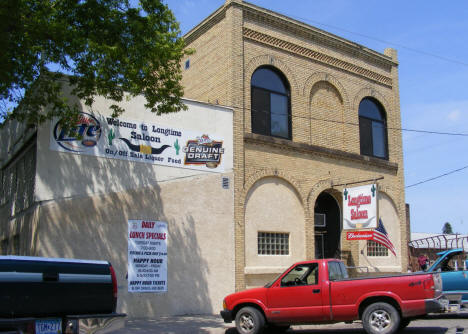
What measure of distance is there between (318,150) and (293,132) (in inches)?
47.8

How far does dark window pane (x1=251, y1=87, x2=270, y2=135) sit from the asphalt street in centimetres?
679

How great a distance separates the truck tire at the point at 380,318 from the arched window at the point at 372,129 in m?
11.9

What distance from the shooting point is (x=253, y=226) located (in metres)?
17.5

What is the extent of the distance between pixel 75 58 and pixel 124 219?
4.82 m

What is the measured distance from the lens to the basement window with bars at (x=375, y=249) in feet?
69.0

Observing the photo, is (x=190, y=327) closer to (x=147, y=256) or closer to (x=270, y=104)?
(x=147, y=256)

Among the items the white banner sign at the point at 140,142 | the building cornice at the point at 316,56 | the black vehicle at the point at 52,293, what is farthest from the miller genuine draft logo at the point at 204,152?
the black vehicle at the point at 52,293

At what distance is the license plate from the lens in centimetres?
698

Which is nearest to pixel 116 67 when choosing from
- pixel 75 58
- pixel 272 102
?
pixel 75 58

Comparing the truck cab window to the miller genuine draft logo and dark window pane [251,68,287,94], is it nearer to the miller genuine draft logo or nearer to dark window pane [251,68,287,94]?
the miller genuine draft logo

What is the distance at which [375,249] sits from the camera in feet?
70.0

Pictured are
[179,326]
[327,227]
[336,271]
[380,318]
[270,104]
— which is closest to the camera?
[380,318]

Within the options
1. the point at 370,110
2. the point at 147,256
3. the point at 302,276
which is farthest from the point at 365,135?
the point at 302,276

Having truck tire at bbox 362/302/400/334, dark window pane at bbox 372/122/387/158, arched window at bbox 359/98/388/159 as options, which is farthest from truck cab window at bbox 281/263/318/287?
dark window pane at bbox 372/122/387/158
